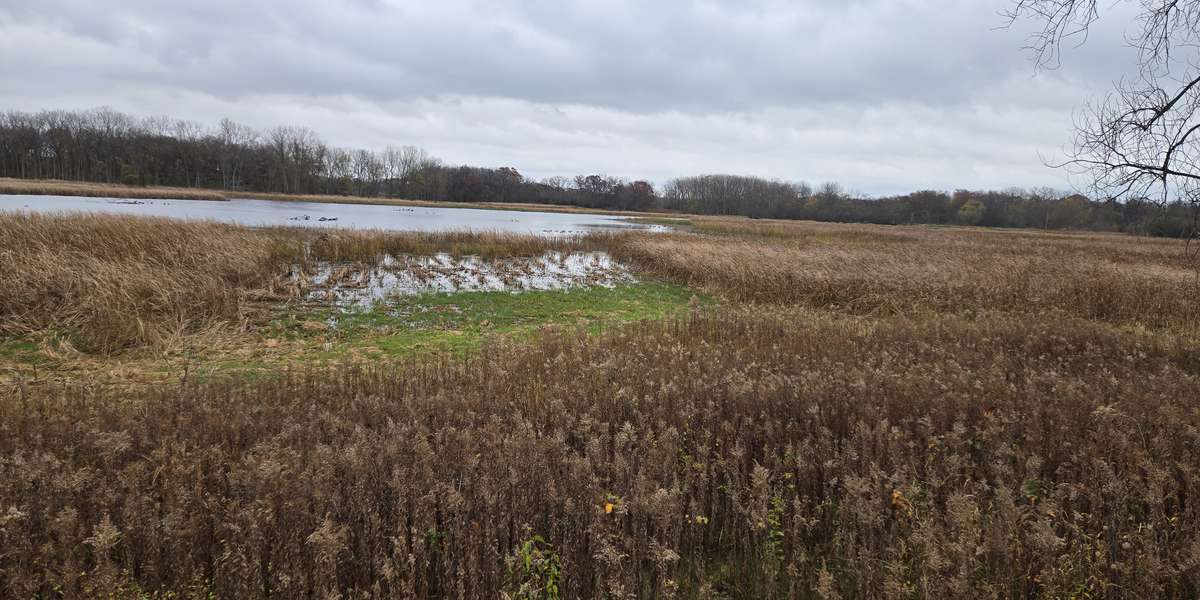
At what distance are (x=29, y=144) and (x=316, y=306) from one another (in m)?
117

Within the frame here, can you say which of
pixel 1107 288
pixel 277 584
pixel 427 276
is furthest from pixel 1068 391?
pixel 427 276

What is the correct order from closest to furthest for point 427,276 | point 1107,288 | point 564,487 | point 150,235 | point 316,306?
point 564,487, point 316,306, point 1107,288, point 150,235, point 427,276

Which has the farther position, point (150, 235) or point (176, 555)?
point (150, 235)

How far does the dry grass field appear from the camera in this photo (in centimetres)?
250

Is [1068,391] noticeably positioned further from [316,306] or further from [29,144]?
[29,144]

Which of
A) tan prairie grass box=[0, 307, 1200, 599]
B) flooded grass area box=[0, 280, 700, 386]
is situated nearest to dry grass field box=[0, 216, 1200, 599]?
tan prairie grass box=[0, 307, 1200, 599]

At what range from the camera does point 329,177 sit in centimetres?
11631

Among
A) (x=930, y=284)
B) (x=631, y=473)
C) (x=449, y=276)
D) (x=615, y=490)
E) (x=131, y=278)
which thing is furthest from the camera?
(x=449, y=276)

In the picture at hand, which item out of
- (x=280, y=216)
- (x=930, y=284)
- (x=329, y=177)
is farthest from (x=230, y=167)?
(x=930, y=284)

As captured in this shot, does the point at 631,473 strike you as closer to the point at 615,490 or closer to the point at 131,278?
the point at 615,490

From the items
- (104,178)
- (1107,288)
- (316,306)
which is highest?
(104,178)

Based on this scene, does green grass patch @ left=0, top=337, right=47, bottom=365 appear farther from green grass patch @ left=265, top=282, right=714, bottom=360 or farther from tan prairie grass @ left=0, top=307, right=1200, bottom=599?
tan prairie grass @ left=0, top=307, right=1200, bottom=599

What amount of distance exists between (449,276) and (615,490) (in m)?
15.0

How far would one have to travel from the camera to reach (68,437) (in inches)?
158
